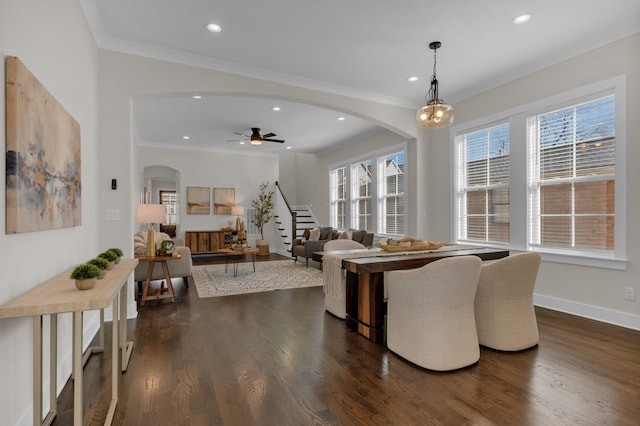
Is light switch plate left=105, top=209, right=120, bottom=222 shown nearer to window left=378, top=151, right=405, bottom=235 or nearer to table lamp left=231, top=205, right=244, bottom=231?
window left=378, top=151, right=405, bottom=235

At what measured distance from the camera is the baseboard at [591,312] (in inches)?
130

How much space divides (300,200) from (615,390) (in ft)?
29.8

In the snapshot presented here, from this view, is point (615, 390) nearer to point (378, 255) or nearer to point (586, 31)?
point (378, 255)

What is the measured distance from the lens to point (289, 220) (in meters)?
9.21

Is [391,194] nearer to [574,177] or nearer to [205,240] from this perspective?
[574,177]

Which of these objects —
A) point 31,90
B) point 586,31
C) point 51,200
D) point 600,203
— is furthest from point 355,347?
point 586,31

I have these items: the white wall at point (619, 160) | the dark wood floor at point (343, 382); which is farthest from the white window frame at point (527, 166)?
the dark wood floor at point (343, 382)

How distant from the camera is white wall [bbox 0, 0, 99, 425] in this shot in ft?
5.01

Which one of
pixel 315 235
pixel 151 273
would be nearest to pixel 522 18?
pixel 151 273

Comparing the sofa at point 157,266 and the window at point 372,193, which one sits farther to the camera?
the window at point 372,193

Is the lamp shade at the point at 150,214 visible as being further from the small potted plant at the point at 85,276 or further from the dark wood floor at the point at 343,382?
the small potted plant at the point at 85,276

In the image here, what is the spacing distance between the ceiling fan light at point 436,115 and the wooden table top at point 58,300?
2.99 m

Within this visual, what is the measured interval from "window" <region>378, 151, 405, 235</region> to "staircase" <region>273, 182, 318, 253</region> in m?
2.71

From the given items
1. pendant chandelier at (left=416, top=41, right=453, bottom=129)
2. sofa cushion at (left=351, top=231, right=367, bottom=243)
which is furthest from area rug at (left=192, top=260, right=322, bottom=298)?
pendant chandelier at (left=416, top=41, right=453, bottom=129)
